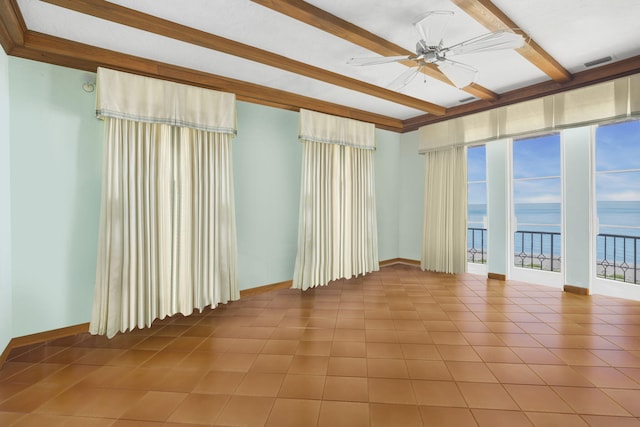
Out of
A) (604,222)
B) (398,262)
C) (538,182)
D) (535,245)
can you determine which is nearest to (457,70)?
(604,222)

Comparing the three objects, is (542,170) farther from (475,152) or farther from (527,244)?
(527,244)

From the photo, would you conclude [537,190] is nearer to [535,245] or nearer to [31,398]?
[535,245]

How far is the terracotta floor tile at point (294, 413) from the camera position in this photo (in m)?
1.59

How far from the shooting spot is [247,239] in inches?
152

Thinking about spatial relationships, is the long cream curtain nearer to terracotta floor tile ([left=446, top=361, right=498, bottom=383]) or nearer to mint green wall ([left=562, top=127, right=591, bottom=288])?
mint green wall ([left=562, top=127, right=591, bottom=288])

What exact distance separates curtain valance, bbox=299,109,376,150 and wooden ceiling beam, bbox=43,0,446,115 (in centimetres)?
77

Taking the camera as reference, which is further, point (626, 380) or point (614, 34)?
point (614, 34)

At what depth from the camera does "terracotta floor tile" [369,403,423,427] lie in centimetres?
157

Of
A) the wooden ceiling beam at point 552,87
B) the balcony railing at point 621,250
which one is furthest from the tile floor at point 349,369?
the wooden ceiling beam at point 552,87

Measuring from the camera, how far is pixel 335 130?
4.40m

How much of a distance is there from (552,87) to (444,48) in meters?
2.48

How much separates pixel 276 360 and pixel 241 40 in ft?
9.29

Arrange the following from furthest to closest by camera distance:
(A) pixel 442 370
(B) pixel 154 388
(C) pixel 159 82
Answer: (C) pixel 159 82 < (A) pixel 442 370 < (B) pixel 154 388

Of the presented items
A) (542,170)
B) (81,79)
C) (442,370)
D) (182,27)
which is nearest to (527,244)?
(542,170)
